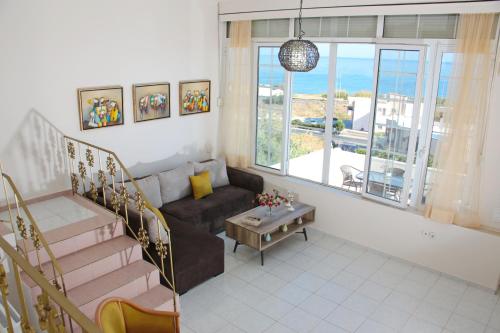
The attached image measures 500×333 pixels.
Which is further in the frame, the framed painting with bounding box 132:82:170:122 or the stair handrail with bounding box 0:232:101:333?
the framed painting with bounding box 132:82:170:122

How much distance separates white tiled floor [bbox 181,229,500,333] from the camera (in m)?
4.19

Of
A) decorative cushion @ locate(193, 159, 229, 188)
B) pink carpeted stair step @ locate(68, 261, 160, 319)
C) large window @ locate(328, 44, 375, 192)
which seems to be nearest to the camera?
pink carpeted stair step @ locate(68, 261, 160, 319)

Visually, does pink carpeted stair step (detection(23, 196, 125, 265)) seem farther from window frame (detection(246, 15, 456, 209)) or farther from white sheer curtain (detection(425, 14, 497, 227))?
white sheer curtain (detection(425, 14, 497, 227))

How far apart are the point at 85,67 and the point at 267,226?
3.00m

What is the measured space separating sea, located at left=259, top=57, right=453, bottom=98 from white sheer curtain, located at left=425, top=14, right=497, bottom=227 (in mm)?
235

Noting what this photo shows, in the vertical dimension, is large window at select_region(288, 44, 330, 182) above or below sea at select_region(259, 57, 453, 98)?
below

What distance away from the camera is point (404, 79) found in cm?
509

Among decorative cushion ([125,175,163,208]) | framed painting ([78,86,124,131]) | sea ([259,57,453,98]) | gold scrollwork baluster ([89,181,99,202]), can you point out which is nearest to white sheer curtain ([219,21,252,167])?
sea ([259,57,453,98])

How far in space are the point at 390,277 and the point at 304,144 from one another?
8.77ft

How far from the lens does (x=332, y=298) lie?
4.62 metres

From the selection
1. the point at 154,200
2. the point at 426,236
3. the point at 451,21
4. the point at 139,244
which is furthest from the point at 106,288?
→ the point at 451,21

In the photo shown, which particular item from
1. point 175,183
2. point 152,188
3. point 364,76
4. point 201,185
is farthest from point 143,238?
point 364,76

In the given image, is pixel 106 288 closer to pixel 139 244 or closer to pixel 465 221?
pixel 139 244

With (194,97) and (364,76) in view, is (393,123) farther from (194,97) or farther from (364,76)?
(194,97)
